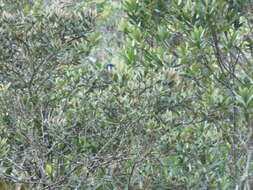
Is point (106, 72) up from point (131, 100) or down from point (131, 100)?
up

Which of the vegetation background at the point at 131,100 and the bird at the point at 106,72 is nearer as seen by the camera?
the vegetation background at the point at 131,100

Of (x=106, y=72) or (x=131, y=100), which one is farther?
(x=106, y=72)

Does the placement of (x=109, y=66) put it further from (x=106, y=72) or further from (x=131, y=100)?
(x=131, y=100)

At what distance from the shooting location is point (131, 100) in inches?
129

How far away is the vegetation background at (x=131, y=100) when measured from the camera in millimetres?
3324

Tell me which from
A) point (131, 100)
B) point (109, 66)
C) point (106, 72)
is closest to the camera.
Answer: point (131, 100)

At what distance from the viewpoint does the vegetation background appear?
131 inches

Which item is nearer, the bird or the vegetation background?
the vegetation background

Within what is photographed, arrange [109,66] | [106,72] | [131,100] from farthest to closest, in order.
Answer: [106,72] < [109,66] < [131,100]

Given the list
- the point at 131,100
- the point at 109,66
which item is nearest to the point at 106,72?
the point at 109,66

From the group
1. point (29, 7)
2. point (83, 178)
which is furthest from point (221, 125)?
point (29, 7)

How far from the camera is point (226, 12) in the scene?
3.38m

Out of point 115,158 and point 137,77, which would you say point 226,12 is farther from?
point 115,158

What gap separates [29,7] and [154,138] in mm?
2625
